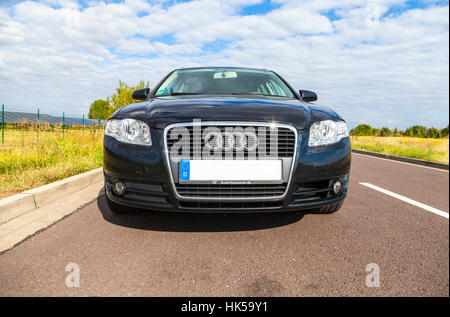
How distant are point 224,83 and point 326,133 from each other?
63.6 inches

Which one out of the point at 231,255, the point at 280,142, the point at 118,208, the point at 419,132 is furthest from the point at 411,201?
the point at 419,132

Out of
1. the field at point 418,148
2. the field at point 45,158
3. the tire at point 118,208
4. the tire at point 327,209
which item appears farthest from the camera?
the field at point 418,148

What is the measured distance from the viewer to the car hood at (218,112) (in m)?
2.55

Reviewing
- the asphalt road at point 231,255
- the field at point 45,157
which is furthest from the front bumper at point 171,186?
the field at point 45,157

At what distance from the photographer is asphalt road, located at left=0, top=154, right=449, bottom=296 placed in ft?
6.34

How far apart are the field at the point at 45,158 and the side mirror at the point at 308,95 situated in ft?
11.2

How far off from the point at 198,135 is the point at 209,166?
24cm

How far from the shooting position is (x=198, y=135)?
97.8 inches

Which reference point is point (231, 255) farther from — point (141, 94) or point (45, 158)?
point (45, 158)

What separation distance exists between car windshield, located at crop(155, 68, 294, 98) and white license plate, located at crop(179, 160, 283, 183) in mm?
1422

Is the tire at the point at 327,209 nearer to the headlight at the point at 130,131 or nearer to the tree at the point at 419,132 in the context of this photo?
the headlight at the point at 130,131

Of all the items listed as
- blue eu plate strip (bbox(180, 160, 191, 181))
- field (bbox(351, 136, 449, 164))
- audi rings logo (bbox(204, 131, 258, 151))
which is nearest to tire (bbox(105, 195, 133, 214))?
blue eu plate strip (bbox(180, 160, 191, 181))

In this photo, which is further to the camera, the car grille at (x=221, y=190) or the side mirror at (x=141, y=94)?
the side mirror at (x=141, y=94)

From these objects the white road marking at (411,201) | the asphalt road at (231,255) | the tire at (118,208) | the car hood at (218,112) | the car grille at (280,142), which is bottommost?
the asphalt road at (231,255)
